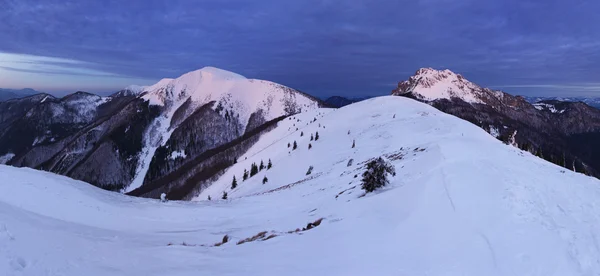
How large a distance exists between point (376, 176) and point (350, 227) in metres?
7.67

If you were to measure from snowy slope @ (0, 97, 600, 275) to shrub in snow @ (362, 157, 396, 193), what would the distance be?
0.95 meters

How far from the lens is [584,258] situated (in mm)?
11086

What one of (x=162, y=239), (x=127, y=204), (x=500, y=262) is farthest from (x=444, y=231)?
(x=127, y=204)

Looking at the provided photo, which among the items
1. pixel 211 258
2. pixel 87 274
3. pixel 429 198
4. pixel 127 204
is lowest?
pixel 127 204

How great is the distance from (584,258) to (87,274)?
613 inches

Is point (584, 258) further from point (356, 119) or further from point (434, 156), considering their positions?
point (356, 119)

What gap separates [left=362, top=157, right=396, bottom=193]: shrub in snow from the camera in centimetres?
2182

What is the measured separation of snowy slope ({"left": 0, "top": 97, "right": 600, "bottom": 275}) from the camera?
10531 millimetres

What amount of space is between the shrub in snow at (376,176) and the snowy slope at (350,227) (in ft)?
3.11

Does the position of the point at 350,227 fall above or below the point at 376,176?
below

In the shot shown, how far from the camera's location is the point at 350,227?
1513cm

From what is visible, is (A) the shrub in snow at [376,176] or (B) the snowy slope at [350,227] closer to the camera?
(B) the snowy slope at [350,227]

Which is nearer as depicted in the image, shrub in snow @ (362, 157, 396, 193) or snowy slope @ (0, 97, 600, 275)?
snowy slope @ (0, 97, 600, 275)

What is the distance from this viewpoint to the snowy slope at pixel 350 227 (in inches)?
415
